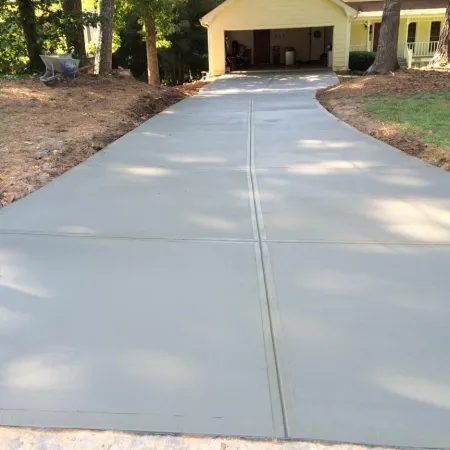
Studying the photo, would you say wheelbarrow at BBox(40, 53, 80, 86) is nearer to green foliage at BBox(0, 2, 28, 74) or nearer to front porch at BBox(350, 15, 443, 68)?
green foliage at BBox(0, 2, 28, 74)

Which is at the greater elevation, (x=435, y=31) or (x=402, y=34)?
(x=435, y=31)

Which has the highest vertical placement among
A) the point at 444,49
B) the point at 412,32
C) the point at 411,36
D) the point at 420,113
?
the point at 412,32

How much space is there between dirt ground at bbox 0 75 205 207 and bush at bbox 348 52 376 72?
13.3 meters

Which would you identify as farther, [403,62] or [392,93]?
[403,62]

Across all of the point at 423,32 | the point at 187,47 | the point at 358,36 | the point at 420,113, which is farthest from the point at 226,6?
the point at 420,113

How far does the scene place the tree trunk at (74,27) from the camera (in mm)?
16141

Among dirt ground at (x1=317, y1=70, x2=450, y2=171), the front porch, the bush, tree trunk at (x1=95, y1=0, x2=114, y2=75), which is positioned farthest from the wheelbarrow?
the front porch

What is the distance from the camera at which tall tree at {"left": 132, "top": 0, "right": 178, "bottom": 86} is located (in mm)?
20453

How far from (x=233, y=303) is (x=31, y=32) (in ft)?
50.6

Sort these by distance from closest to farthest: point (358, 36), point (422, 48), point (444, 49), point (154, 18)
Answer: point (444, 49)
point (154, 18)
point (422, 48)
point (358, 36)

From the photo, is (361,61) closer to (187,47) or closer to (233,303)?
(187,47)

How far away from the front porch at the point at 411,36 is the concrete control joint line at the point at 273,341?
26800mm

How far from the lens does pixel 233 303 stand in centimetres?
351

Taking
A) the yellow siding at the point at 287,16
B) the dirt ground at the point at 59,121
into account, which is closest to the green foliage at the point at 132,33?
the dirt ground at the point at 59,121
